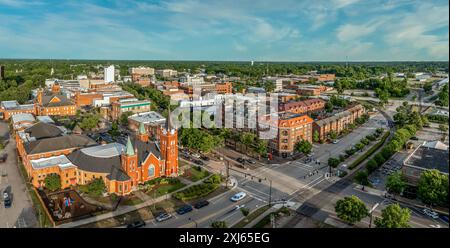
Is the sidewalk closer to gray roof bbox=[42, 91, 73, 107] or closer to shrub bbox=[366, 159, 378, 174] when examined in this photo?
shrub bbox=[366, 159, 378, 174]

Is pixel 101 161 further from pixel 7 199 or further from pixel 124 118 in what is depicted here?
pixel 124 118

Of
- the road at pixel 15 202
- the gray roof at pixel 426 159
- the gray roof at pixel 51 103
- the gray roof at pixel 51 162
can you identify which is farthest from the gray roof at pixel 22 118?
the gray roof at pixel 426 159

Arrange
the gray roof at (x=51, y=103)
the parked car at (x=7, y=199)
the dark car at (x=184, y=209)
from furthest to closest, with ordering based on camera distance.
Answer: the gray roof at (x=51, y=103) → the parked car at (x=7, y=199) → the dark car at (x=184, y=209)

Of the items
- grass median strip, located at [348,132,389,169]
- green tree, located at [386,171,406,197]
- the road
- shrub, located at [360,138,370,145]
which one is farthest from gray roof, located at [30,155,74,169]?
shrub, located at [360,138,370,145]

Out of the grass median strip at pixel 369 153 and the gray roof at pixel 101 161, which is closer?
the gray roof at pixel 101 161

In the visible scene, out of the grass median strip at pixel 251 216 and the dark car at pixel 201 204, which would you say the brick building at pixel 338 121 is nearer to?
the grass median strip at pixel 251 216

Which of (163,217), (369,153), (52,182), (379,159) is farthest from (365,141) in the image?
(52,182)
